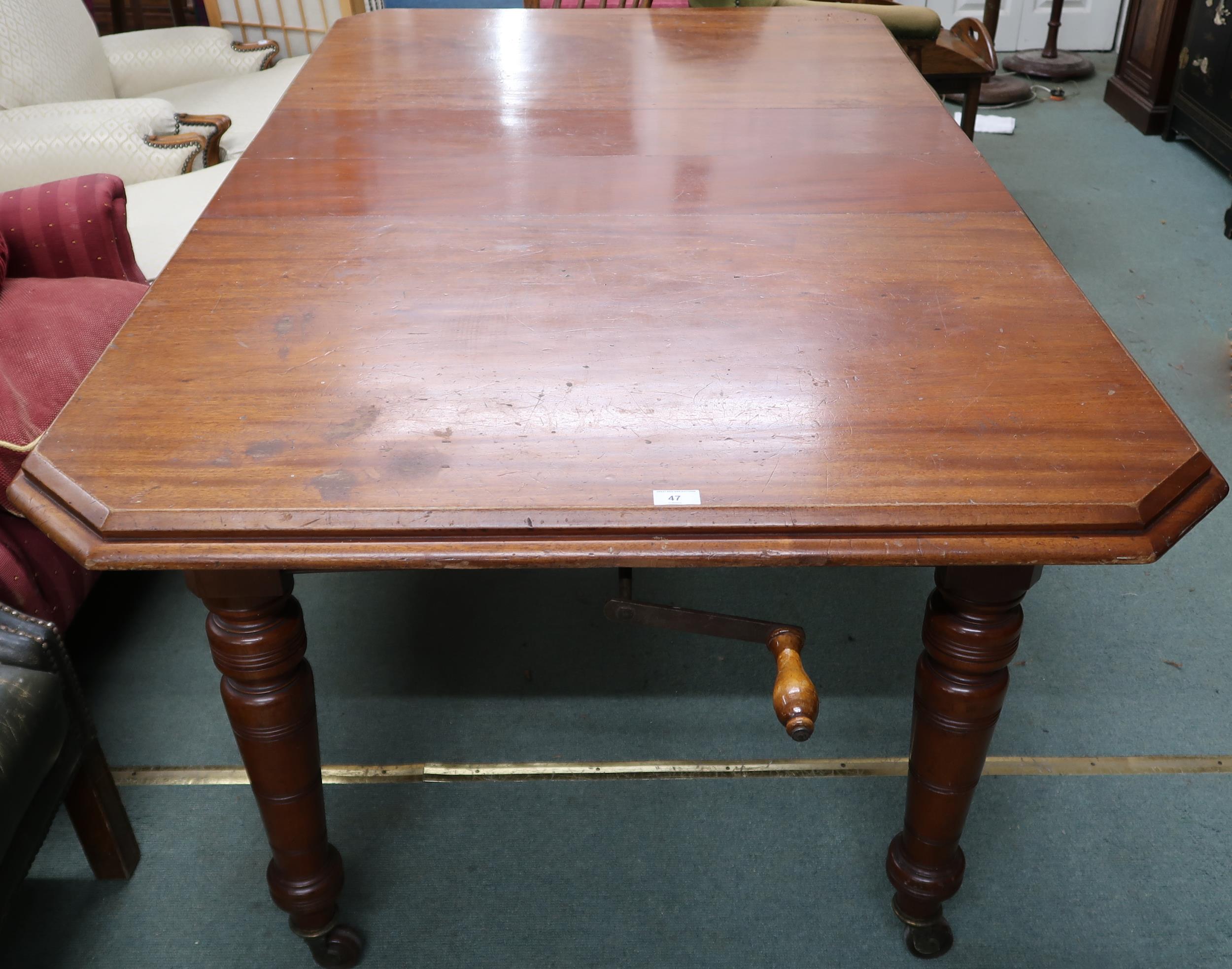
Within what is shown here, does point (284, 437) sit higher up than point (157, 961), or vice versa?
point (284, 437)

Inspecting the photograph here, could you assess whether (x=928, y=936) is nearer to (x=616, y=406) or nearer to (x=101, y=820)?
(x=616, y=406)

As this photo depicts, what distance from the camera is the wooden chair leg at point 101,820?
52.4 inches

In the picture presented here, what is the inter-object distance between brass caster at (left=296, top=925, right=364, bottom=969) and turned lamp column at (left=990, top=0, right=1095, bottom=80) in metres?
4.00

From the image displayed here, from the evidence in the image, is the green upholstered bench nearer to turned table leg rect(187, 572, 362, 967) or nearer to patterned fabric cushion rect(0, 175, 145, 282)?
patterned fabric cushion rect(0, 175, 145, 282)

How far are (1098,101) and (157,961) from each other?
4011 mm

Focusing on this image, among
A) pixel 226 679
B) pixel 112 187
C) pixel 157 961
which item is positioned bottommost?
pixel 157 961

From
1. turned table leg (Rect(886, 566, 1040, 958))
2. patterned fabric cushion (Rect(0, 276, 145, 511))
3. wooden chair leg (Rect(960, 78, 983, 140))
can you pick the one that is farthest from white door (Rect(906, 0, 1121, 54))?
turned table leg (Rect(886, 566, 1040, 958))

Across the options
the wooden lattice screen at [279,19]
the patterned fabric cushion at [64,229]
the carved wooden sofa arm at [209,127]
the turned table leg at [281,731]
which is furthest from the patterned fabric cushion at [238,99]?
the turned table leg at [281,731]

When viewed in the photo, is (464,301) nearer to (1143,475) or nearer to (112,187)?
(1143,475)

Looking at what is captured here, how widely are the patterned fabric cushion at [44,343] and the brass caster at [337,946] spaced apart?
27.8 inches

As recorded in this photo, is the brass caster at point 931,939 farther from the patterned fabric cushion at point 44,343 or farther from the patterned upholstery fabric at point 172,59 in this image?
the patterned upholstery fabric at point 172,59

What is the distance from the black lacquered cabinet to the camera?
311 centimetres

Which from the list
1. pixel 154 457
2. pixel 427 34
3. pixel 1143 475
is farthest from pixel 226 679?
pixel 427 34

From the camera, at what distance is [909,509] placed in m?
0.87
